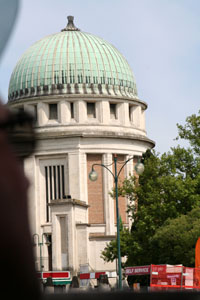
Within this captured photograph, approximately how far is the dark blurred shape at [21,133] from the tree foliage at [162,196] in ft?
120

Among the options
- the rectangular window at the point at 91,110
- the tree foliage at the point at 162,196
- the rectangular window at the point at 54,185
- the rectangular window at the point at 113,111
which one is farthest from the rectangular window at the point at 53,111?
the tree foliage at the point at 162,196

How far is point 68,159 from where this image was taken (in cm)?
7669

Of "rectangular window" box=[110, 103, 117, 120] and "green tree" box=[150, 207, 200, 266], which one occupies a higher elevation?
"rectangular window" box=[110, 103, 117, 120]

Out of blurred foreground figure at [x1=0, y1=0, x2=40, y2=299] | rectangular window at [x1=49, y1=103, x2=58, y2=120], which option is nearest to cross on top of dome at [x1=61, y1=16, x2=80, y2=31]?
rectangular window at [x1=49, y1=103, x2=58, y2=120]

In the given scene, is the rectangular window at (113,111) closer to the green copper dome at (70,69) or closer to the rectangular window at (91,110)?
the green copper dome at (70,69)

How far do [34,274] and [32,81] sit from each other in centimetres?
8079

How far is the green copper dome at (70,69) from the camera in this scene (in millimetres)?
80500

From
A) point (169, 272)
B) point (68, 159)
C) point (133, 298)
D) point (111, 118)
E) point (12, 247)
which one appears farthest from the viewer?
point (111, 118)

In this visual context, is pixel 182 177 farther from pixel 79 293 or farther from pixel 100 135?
pixel 79 293

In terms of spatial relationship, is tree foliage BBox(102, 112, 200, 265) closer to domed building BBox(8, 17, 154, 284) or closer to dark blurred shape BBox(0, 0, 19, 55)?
domed building BBox(8, 17, 154, 284)

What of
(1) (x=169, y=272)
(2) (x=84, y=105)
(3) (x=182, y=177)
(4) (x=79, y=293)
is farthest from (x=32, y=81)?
(4) (x=79, y=293)

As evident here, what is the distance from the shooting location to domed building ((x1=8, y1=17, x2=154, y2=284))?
75938 millimetres

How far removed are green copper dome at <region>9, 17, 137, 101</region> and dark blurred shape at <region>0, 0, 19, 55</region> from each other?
260ft

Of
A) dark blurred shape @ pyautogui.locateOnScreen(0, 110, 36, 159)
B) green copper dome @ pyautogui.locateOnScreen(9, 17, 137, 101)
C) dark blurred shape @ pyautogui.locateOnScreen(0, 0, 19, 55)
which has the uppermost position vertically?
green copper dome @ pyautogui.locateOnScreen(9, 17, 137, 101)
